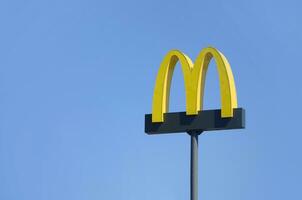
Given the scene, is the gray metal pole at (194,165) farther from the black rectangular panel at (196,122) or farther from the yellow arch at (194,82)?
the yellow arch at (194,82)

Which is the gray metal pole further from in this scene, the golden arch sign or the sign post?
the golden arch sign

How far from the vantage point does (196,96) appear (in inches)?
736

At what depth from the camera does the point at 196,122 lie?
18641 mm

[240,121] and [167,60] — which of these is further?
[167,60]

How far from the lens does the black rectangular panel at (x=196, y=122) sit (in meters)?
18.2

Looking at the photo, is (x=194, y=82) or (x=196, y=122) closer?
(x=196, y=122)

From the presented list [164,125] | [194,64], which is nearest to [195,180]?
[164,125]

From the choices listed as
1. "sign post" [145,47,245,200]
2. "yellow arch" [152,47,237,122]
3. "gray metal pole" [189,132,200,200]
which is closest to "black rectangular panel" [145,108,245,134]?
"sign post" [145,47,245,200]

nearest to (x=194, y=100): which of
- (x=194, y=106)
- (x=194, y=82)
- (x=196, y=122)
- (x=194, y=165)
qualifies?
(x=194, y=106)

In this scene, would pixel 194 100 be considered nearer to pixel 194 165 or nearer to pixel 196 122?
pixel 196 122

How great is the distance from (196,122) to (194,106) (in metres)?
0.41

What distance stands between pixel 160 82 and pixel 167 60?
619 mm

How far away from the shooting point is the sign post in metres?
18.3

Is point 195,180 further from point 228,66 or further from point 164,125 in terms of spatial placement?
point 228,66
